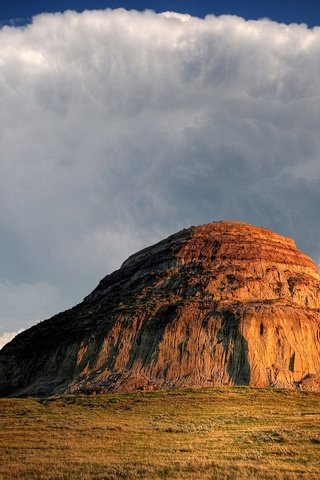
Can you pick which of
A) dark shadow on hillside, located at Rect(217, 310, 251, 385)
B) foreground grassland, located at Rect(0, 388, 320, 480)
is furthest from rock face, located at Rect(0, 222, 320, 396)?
foreground grassland, located at Rect(0, 388, 320, 480)

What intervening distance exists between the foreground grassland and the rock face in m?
9.71

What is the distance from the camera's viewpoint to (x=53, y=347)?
92125 mm

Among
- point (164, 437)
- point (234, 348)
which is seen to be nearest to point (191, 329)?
point (234, 348)

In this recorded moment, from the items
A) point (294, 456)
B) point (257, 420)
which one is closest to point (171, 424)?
point (257, 420)

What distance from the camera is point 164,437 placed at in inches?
1419

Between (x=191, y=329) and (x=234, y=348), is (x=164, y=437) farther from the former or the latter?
(x=191, y=329)

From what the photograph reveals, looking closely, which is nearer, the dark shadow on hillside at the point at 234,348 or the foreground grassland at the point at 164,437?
the foreground grassland at the point at 164,437

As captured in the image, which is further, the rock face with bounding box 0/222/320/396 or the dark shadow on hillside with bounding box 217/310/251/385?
the rock face with bounding box 0/222/320/396

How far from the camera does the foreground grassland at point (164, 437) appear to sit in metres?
24.1

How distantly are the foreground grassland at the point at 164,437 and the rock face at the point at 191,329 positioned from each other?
9707 millimetres

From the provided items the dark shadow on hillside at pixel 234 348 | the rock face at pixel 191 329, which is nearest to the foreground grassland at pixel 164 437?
the dark shadow on hillside at pixel 234 348

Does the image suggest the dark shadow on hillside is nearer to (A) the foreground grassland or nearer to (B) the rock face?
(B) the rock face

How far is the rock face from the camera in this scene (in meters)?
76.1

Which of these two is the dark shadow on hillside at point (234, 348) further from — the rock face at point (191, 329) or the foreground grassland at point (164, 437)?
the foreground grassland at point (164, 437)
